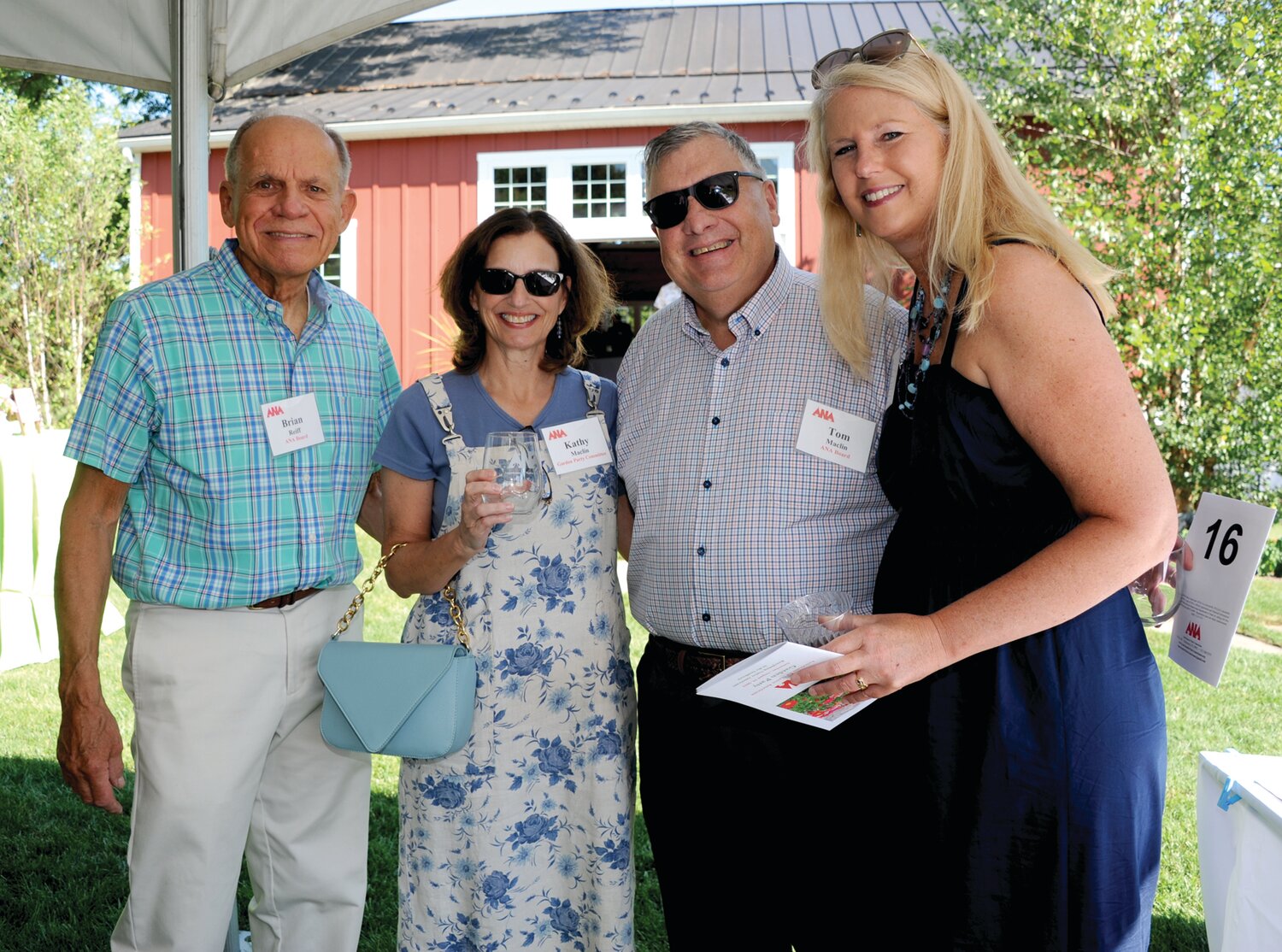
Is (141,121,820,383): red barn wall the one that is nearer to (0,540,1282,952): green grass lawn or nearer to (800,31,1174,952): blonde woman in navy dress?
(0,540,1282,952): green grass lawn

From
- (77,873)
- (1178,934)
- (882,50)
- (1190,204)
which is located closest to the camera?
(882,50)

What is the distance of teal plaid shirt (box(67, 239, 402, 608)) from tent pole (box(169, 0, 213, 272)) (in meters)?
0.45

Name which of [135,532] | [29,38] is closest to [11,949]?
[135,532]

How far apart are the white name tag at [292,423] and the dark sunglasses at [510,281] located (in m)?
0.51

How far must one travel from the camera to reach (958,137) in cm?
186

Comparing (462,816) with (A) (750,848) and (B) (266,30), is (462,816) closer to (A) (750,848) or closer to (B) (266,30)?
(A) (750,848)

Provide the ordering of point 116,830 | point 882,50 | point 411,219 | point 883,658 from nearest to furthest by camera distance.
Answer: point 883,658, point 882,50, point 116,830, point 411,219

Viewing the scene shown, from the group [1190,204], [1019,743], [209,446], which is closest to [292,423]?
[209,446]

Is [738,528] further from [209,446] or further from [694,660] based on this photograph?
[209,446]

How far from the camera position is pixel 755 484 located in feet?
7.34

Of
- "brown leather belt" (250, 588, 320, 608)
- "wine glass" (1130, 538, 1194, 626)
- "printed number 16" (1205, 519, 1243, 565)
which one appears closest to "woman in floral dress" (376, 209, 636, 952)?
"brown leather belt" (250, 588, 320, 608)

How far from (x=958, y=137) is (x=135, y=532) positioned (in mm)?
1968

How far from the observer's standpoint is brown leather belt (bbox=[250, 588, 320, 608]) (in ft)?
8.22

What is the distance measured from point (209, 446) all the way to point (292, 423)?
0.19 m
